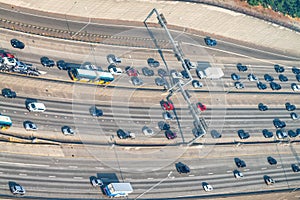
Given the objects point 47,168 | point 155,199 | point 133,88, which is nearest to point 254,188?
point 155,199

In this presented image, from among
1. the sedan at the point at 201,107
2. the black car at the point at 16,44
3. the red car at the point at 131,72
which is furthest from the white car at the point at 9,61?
the sedan at the point at 201,107

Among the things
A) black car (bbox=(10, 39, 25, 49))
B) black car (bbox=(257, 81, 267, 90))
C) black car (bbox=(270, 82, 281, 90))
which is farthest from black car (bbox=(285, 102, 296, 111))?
black car (bbox=(10, 39, 25, 49))

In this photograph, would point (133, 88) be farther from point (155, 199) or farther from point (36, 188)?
point (36, 188)

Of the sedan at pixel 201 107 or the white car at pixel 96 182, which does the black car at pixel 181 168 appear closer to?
the sedan at pixel 201 107

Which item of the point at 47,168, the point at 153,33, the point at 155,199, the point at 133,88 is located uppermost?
the point at 153,33

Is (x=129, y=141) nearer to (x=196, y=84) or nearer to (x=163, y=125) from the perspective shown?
(x=163, y=125)

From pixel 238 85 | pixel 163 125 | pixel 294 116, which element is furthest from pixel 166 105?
pixel 294 116
